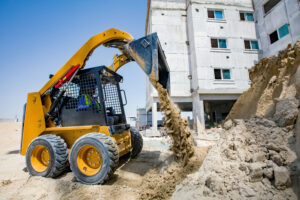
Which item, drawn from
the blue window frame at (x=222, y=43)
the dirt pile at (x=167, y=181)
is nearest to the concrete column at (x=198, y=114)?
the blue window frame at (x=222, y=43)

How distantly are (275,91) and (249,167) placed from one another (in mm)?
2364

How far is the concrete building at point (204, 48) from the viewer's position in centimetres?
1346

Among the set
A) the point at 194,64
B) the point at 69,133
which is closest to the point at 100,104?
the point at 69,133

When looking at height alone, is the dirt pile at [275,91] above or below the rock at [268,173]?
above

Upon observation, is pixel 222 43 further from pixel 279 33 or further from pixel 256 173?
pixel 256 173

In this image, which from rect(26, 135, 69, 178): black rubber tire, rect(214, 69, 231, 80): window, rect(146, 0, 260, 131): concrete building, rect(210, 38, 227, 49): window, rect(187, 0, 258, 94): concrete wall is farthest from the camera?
rect(210, 38, 227, 49): window

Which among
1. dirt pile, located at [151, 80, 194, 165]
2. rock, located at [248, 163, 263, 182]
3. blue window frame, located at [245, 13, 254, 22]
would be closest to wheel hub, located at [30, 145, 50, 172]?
dirt pile, located at [151, 80, 194, 165]

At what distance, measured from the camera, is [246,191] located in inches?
73.1

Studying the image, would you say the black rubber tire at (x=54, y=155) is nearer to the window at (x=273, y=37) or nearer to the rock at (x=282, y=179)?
the rock at (x=282, y=179)

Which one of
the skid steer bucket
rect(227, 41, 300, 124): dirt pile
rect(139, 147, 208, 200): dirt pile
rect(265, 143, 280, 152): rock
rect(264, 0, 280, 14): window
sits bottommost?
rect(139, 147, 208, 200): dirt pile

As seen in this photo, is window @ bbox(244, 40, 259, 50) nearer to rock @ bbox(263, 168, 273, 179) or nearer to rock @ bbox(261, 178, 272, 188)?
rock @ bbox(263, 168, 273, 179)

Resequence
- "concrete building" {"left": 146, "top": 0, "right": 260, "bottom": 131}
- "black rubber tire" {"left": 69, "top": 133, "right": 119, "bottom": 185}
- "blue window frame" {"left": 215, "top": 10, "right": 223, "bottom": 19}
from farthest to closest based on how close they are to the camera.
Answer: "blue window frame" {"left": 215, "top": 10, "right": 223, "bottom": 19} → "concrete building" {"left": 146, "top": 0, "right": 260, "bottom": 131} → "black rubber tire" {"left": 69, "top": 133, "right": 119, "bottom": 185}

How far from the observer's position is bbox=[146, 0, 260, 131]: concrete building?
530 inches

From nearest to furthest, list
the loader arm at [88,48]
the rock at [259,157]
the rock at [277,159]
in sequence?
1. the rock at [277,159]
2. the rock at [259,157]
3. the loader arm at [88,48]
